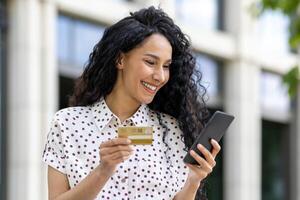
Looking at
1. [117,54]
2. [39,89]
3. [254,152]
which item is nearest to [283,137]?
[254,152]

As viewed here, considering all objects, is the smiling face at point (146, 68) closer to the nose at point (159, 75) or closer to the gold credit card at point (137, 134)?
the nose at point (159, 75)

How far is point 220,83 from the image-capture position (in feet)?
68.9

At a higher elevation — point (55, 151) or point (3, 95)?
point (3, 95)

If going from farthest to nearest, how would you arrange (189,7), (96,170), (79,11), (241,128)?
(241,128)
(189,7)
(79,11)
(96,170)

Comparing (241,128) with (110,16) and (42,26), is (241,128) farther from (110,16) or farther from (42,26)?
(42,26)

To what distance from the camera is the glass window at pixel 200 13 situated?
1925cm

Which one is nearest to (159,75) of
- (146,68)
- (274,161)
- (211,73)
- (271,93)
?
(146,68)

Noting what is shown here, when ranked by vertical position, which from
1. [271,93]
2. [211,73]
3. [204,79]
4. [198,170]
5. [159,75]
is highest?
[211,73]

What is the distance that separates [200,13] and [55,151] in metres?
16.5

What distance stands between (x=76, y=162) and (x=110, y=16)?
44.2 ft

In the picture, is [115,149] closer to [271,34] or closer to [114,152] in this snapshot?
[114,152]

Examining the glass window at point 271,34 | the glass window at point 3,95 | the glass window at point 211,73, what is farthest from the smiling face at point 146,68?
the glass window at point 271,34

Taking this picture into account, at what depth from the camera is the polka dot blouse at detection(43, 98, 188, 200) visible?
11.5 feet

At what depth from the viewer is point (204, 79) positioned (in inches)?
671
